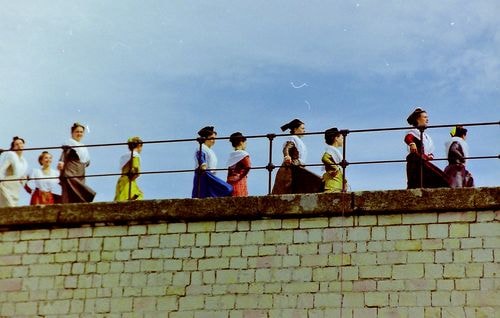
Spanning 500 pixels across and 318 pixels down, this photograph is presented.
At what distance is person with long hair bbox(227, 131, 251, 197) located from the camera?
12508 millimetres

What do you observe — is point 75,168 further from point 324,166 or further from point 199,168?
point 324,166

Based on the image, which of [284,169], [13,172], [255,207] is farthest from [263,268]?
[13,172]

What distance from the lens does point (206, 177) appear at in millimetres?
12367

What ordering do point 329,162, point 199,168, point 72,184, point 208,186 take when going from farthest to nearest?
point 72,184
point 199,168
point 208,186
point 329,162

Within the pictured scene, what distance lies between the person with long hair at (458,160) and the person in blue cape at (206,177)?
7.94 feet

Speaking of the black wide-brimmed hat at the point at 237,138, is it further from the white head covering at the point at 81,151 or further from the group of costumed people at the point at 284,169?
the white head covering at the point at 81,151

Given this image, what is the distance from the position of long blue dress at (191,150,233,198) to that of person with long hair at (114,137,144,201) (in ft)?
2.32

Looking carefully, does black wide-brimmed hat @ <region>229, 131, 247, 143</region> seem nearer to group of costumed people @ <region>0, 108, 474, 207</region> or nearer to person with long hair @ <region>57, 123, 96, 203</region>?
group of costumed people @ <region>0, 108, 474, 207</region>

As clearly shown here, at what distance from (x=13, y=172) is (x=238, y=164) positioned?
9.11 ft

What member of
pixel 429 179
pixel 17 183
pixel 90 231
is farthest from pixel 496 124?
pixel 17 183

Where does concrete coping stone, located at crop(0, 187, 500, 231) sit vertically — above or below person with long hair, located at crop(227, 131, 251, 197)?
below

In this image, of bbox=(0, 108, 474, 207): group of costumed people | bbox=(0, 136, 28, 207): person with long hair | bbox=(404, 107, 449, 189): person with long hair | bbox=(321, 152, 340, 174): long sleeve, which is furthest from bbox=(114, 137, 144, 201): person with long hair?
bbox=(404, 107, 449, 189): person with long hair

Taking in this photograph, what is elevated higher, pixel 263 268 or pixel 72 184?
pixel 72 184

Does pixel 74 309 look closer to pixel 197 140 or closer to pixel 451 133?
pixel 197 140
